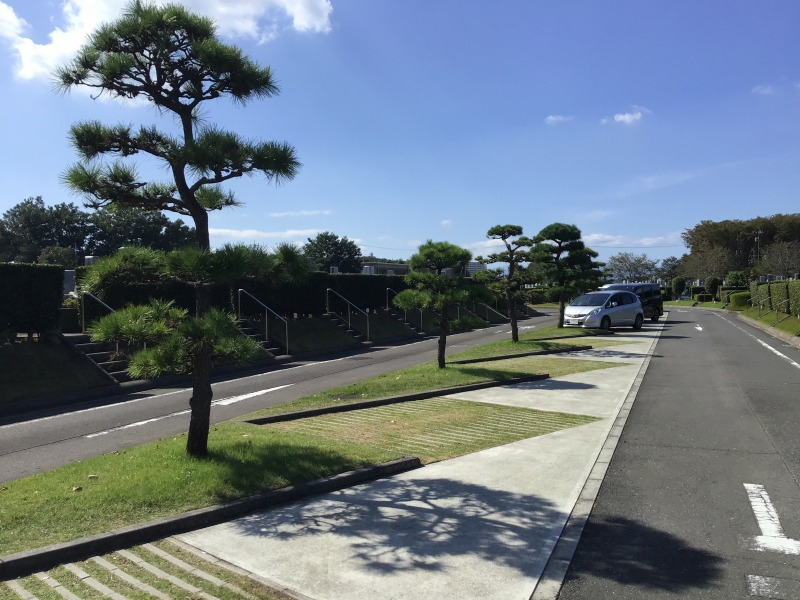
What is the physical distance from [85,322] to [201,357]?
11476 mm

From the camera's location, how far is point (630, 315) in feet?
91.8

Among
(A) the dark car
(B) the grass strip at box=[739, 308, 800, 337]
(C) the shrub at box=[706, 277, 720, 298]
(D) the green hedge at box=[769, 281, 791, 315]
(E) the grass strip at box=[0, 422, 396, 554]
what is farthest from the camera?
(C) the shrub at box=[706, 277, 720, 298]

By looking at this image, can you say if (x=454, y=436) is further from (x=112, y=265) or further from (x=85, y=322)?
(x=85, y=322)

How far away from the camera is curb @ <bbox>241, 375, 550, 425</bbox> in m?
9.07

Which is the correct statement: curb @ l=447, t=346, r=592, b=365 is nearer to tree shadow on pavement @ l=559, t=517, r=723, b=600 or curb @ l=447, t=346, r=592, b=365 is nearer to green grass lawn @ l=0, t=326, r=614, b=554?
green grass lawn @ l=0, t=326, r=614, b=554

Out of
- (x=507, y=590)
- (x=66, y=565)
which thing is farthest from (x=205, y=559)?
(x=507, y=590)

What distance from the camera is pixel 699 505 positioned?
5520 millimetres

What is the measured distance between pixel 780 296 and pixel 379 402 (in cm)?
2971

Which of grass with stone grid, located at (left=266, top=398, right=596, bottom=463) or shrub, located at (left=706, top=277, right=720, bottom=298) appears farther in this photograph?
shrub, located at (left=706, top=277, right=720, bottom=298)

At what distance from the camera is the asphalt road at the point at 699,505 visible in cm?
407

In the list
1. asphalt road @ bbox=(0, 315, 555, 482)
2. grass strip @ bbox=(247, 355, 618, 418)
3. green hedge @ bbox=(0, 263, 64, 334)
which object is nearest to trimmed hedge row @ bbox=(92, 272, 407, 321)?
green hedge @ bbox=(0, 263, 64, 334)

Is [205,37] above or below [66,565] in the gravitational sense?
above

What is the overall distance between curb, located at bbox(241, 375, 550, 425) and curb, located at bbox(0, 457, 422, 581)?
10.1 ft

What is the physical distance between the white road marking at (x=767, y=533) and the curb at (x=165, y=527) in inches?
129
